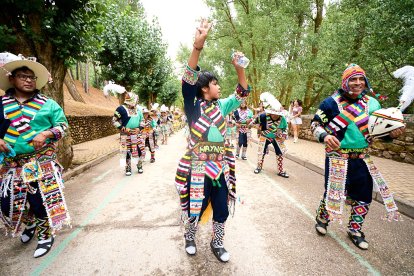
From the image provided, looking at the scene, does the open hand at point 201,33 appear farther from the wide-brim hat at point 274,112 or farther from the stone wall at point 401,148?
the stone wall at point 401,148

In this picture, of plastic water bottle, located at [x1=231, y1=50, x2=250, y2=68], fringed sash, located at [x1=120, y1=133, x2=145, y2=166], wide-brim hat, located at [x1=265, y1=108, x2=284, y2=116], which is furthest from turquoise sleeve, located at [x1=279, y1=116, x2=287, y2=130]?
plastic water bottle, located at [x1=231, y1=50, x2=250, y2=68]

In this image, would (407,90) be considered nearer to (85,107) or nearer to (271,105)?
(271,105)

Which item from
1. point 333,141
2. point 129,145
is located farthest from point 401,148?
point 129,145

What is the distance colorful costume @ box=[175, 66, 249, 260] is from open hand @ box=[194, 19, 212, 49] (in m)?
0.44

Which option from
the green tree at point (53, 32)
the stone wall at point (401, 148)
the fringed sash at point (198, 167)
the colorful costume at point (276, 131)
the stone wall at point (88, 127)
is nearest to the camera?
the fringed sash at point (198, 167)

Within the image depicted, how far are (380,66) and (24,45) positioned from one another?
997cm

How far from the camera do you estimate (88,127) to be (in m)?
14.3

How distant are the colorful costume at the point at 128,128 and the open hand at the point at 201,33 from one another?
14.6 ft

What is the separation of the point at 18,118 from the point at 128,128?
3.45 metres

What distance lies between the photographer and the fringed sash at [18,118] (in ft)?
8.28

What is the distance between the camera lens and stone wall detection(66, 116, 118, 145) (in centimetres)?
1230

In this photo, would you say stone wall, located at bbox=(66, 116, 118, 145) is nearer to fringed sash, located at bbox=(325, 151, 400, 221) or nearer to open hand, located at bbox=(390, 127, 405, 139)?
fringed sash, located at bbox=(325, 151, 400, 221)

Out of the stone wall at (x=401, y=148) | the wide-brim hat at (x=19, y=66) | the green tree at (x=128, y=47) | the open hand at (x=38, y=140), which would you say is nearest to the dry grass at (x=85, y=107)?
the green tree at (x=128, y=47)

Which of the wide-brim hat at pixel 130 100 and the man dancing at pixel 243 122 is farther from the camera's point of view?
the man dancing at pixel 243 122
